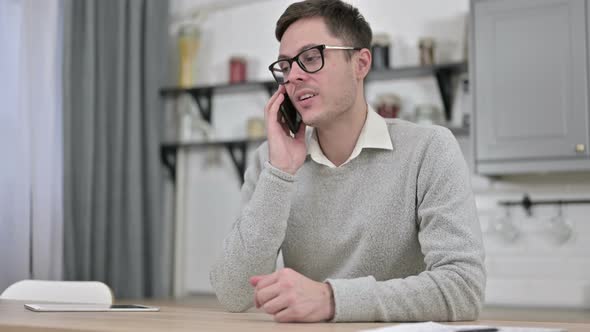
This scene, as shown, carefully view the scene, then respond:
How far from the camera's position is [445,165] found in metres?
1.46

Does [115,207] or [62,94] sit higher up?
[62,94]

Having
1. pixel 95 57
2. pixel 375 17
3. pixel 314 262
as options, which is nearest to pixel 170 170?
pixel 95 57

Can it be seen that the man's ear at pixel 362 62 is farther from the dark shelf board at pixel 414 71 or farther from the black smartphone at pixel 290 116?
the dark shelf board at pixel 414 71

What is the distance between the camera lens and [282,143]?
1553 mm

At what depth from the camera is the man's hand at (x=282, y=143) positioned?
1.51m

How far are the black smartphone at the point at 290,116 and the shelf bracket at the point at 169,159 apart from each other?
2.19m

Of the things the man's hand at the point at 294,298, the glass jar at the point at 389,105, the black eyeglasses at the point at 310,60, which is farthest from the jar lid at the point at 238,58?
the man's hand at the point at 294,298

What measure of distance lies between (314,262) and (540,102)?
1571mm

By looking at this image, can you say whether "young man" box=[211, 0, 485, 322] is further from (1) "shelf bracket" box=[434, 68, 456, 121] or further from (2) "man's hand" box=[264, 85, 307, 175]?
(1) "shelf bracket" box=[434, 68, 456, 121]

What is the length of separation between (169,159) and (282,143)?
2.35m

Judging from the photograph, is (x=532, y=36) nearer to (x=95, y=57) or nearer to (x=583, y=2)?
(x=583, y=2)

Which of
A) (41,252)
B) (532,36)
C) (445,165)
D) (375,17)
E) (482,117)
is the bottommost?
(41,252)

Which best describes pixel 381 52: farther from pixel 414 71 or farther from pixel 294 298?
pixel 294 298

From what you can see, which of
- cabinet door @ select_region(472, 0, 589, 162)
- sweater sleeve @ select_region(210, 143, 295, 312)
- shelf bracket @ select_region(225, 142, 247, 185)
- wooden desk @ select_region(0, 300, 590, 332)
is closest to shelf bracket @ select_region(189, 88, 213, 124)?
shelf bracket @ select_region(225, 142, 247, 185)
